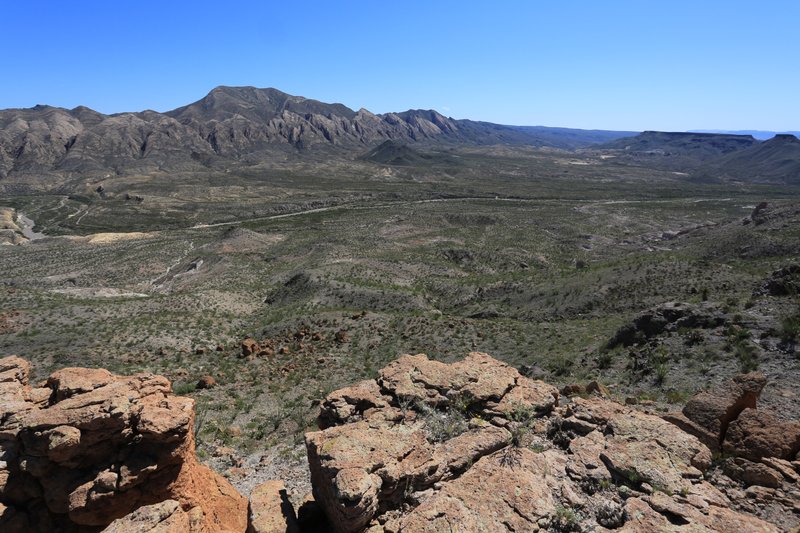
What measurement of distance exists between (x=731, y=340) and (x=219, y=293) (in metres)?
38.4

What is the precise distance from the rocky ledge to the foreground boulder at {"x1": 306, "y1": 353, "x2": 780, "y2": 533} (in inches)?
1.2

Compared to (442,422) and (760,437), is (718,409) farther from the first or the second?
(442,422)

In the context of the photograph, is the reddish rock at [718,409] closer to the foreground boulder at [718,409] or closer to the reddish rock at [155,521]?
the foreground boulder at [718,409]

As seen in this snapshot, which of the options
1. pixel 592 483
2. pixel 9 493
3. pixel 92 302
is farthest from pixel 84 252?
pixel 592 483

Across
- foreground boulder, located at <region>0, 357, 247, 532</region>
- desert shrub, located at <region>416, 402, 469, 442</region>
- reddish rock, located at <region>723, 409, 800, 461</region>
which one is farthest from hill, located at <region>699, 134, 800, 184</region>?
Answer: foreground boulder, located at <region>0, 357, 247, 532</region>

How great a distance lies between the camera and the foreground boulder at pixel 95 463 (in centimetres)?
877

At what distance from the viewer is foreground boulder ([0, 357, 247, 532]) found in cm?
877

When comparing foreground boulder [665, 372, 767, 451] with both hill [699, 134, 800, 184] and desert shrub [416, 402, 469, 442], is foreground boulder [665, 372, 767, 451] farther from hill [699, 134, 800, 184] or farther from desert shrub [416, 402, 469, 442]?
hill [699, 134, 800, 184]

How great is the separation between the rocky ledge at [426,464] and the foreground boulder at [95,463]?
0.03 metres

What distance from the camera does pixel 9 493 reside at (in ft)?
29.6

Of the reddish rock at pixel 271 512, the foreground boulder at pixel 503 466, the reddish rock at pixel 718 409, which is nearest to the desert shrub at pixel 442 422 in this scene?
the foreground boulder at pixel 503 466

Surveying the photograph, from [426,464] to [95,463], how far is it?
7.19m

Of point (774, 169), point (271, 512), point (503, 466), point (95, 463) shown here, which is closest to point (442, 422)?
point (503, 466)

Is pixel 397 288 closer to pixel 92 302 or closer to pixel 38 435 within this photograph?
pixel 92 302
